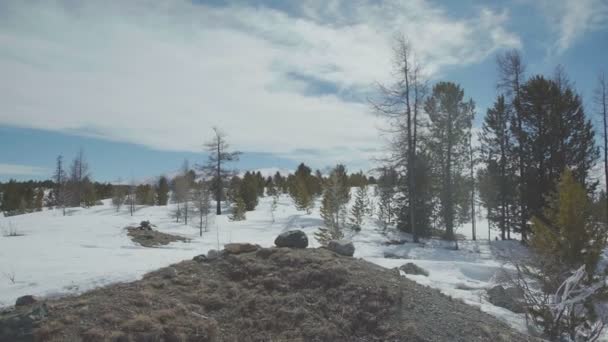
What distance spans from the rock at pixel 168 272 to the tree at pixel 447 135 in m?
17.7

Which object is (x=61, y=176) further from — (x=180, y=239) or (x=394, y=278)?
(x=394, y=278)

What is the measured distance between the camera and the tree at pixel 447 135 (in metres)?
21.8

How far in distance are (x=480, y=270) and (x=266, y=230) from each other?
46.2ft

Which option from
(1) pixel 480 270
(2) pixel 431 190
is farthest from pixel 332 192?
(1) pixel 480 270

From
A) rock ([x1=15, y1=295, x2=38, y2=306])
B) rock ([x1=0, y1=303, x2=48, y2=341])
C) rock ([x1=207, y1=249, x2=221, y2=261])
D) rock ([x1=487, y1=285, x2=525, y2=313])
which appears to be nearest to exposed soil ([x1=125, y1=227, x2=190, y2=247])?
rock ([x1=207, y1=249, x2=221, y2=261])

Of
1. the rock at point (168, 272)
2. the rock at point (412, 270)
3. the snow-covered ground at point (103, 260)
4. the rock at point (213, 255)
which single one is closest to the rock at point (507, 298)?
the snow-covered ground at point (103, 260)

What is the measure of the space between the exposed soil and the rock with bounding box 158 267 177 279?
7.36 metres

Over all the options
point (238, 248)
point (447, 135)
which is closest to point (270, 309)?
point (238, 248)

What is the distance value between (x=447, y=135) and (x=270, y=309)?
18.4 m

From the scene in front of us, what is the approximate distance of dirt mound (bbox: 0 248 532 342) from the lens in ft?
18.4

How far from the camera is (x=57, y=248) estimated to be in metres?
10.0

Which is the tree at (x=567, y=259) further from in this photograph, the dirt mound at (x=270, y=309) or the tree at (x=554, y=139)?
the tree at (x=554, y=139)

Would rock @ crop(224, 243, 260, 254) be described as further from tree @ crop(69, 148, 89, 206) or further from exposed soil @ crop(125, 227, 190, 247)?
tree @ crop(69, 148, 89, 206)

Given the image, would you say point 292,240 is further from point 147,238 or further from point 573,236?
point 147,238
